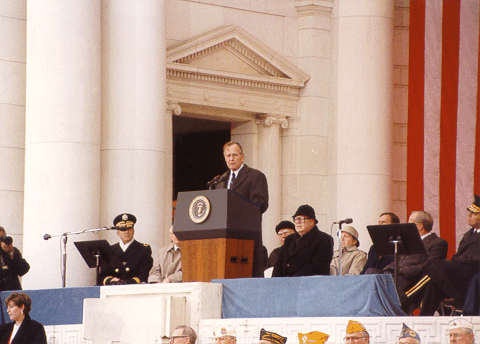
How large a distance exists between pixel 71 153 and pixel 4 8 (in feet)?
8.70

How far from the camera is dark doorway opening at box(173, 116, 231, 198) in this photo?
53.5 ft

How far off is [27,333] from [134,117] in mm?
4258

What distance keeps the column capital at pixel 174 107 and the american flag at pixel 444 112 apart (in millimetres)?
3737

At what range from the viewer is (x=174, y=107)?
48.1ft

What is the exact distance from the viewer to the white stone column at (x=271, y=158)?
15.6 metres

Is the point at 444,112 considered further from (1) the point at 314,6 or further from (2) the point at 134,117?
(2) the point at 134,117

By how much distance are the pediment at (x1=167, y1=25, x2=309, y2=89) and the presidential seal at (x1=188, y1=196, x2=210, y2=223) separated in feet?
17.8

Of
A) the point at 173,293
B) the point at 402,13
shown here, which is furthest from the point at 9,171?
the point at 402,13

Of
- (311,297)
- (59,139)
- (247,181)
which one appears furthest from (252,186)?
(59,139)

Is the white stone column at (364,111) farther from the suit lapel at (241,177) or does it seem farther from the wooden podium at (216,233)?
the wooden podium at (216,233)

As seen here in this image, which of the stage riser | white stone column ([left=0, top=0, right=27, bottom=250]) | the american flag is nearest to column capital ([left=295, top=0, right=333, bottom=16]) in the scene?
the american flag

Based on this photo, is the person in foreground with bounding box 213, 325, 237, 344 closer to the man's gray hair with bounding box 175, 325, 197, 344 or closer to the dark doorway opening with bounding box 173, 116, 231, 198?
the man's gray hair with bounding box 175, 325, 197, 344

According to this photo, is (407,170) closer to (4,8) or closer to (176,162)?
(176,162)

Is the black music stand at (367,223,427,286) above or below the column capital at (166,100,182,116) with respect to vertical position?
below
